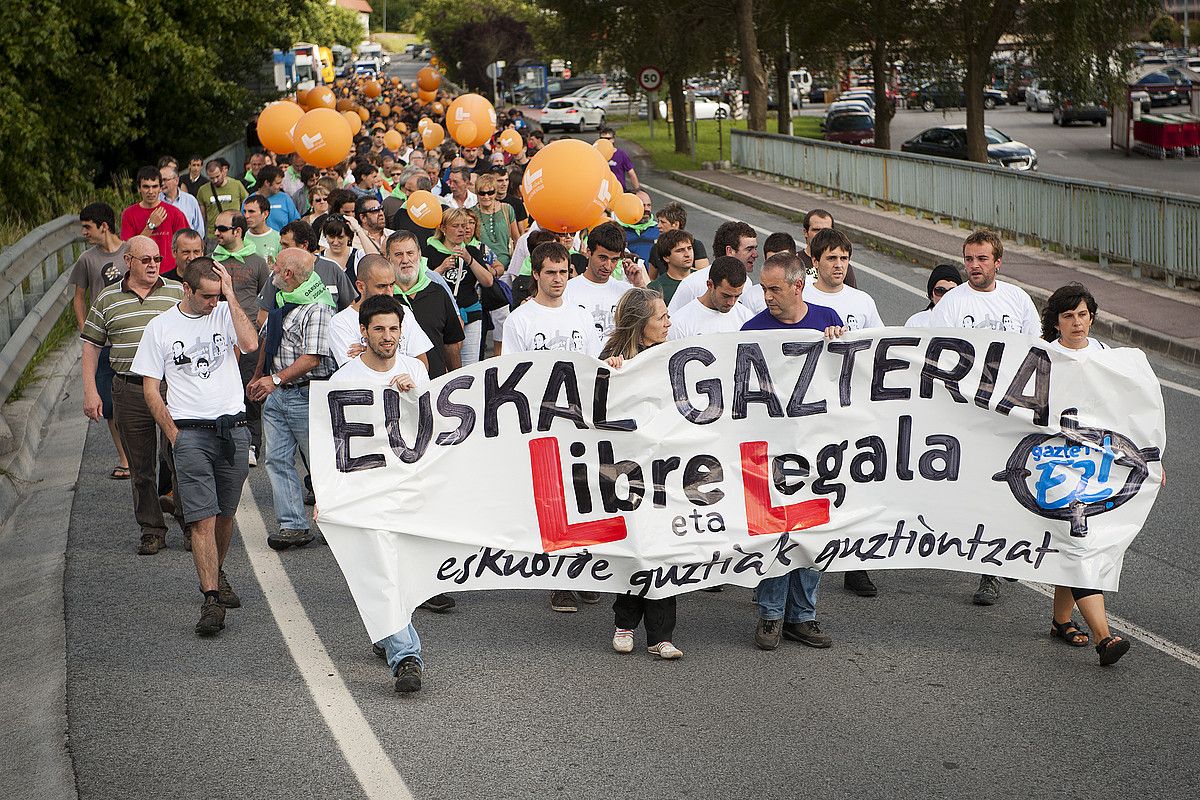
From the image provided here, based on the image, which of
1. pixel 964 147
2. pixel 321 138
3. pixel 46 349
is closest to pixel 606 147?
pixel 321 138

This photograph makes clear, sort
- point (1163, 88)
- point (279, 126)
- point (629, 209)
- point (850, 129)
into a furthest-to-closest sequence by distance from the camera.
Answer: point (1163, 88), point (850, 129), point (279, 126), point (629, 209)

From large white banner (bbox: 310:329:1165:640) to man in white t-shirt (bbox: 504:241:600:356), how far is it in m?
1.03

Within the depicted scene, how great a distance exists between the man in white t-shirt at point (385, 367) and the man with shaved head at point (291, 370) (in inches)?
62.1

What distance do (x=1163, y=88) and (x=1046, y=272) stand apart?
38168 millimetres

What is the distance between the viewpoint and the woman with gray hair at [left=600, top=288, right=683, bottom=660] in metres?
7.18

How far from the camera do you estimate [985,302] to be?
27.4 feet

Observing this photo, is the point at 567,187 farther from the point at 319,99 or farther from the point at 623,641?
the point at 319,99

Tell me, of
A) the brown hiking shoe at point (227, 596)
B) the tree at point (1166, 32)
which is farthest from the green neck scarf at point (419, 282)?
the tree at point (1166, 32)

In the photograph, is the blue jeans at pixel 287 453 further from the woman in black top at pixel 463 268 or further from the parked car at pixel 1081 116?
the parked car at pixel 1081 116

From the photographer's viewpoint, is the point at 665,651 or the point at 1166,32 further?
the point at 1166,32

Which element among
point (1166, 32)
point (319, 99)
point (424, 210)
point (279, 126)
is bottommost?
point (424, 210)

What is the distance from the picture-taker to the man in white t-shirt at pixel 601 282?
30.3 ft

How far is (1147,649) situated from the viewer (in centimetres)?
707

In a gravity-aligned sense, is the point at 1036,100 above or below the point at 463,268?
below
